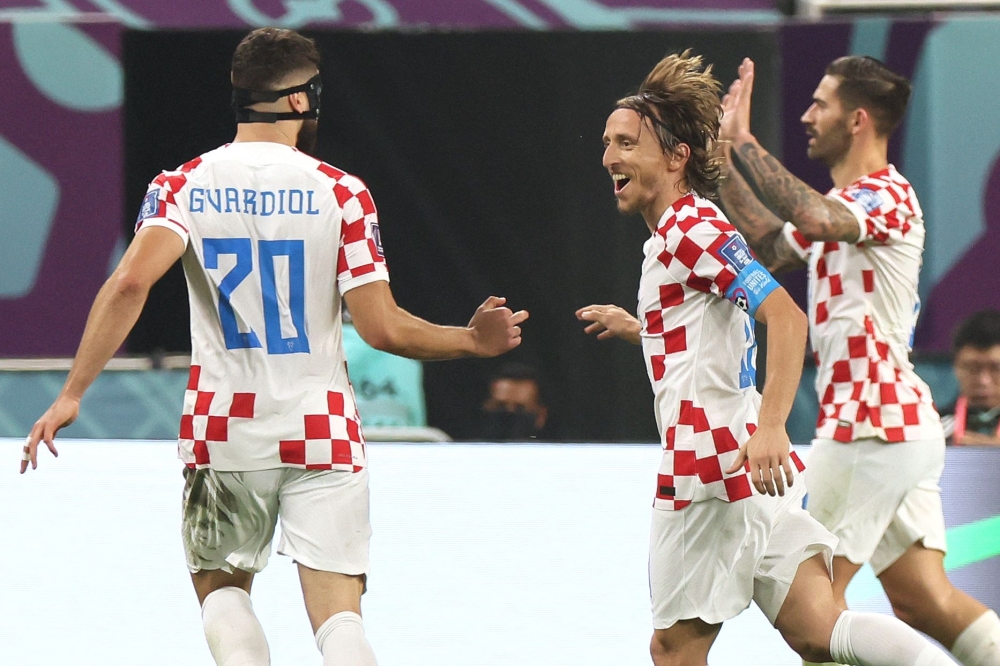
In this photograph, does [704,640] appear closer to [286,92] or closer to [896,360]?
[896,360]

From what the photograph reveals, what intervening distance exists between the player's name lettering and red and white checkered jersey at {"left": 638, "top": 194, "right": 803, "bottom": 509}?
0.76 metres

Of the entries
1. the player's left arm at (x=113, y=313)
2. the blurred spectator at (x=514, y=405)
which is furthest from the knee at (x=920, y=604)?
the blurred spectator at (x=514, y=405)

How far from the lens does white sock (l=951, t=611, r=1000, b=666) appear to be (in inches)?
147

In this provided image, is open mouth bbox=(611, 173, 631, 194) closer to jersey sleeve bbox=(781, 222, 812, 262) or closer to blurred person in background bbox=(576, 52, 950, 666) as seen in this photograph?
blurred person in background bbox=(576, 52, 950, 666)

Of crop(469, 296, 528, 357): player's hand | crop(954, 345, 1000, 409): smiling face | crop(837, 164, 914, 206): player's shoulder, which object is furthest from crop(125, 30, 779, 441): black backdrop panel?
crop(469, 296, 528, 357): player's hand

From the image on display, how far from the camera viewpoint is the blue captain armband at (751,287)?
9.64 feet

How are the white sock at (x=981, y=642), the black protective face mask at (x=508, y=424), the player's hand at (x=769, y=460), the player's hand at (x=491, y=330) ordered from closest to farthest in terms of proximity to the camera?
Answer: the player's hand at (x=769, y=460), the player's hand at (x=491, y=330), the white sock at (x=981, y=642), the black protective face mask at (x=508, y=424)

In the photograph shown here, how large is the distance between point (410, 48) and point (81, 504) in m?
4.62

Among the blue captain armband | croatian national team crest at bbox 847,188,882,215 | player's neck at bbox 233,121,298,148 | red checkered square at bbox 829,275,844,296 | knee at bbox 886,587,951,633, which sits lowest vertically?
knee at bbox 886,587,951,633

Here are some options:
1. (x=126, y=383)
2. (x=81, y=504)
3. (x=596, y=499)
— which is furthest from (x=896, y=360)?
(x=126, y=383)

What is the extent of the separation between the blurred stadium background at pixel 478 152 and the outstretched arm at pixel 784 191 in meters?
4.04

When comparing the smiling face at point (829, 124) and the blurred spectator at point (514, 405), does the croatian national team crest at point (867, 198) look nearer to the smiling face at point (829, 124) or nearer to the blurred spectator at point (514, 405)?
the smiling face at point (829, 124)

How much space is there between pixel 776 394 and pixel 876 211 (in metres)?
1.22

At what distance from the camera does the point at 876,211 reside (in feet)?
12.8
